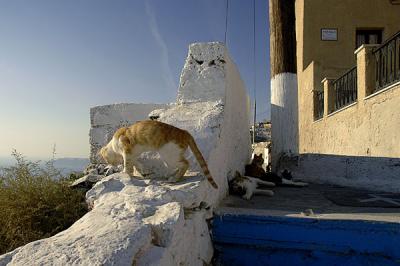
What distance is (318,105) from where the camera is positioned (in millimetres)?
14000

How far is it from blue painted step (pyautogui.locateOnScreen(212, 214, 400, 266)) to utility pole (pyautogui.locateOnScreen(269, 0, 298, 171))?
4.05 meters

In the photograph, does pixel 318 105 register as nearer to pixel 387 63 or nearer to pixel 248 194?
pixel 387 63

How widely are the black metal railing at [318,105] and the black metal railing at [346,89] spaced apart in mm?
1746

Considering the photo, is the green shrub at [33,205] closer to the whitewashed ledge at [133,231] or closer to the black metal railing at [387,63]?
the whitewashed ledge at [133,231]

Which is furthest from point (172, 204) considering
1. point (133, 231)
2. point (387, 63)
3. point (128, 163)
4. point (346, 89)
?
point (346, 89)

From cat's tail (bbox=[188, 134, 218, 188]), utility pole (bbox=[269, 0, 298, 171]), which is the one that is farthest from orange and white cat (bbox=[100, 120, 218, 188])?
utility pole (bbox=[269, 0, 298, 171])

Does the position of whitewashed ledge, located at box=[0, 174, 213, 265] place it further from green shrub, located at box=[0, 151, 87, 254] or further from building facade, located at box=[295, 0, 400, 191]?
building facade, located at box=[295, 0, 400, 191]

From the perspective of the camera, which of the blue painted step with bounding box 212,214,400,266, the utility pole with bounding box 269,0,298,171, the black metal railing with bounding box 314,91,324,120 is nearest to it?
the blue painted step with bounding box 212,214,400,266

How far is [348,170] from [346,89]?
526 cm

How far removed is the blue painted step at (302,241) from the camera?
8.02 ft

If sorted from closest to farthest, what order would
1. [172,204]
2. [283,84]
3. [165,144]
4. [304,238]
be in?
[172,204]
[304,238]
[165,144]
[283,84]

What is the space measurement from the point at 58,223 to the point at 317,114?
40.1ft

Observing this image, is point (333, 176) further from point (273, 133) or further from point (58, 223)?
point (58, 223)

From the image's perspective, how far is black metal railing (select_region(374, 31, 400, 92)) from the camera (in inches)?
289
